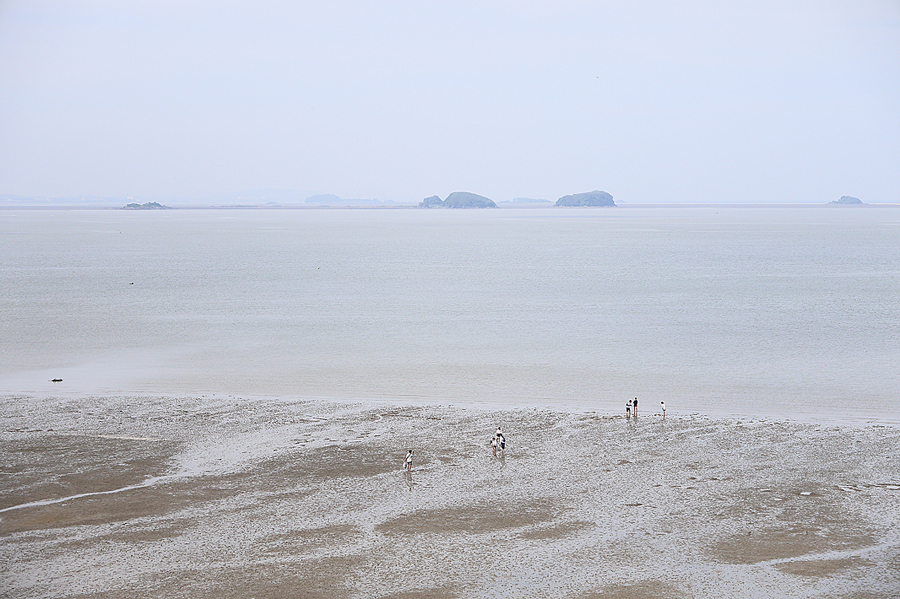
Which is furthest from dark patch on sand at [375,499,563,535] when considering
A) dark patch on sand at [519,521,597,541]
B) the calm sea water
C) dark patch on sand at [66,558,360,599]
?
the calm sea water

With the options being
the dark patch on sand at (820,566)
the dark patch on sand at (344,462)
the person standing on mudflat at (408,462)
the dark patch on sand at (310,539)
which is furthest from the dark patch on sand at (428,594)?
the dark patch on sand at (820,566)

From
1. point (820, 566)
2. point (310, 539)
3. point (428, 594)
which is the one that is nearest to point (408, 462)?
point (310, 539)

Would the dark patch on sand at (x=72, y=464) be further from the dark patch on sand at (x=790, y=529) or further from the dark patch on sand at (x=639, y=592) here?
the dark patch on sand at (x=790, y=529)

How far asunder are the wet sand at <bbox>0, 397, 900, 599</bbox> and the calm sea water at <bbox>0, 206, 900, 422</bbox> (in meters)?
5.32

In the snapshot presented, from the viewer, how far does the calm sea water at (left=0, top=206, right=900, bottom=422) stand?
121ft

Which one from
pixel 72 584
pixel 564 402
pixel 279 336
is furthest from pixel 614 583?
pixel 279 336

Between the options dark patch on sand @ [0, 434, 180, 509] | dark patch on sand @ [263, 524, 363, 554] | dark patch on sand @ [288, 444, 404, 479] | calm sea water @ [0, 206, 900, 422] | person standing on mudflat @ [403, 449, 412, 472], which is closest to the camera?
dark patch on sand @ [263, 524, 363, 554]

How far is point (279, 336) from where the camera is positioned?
170 ft

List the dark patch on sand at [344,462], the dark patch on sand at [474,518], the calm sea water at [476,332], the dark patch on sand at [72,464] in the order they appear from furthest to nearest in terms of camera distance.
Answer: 1. the calm sea water at [476,332]
2. the dark patch on sand at [344,462]
3. the dark patch on sand at [72,464]
4. the dark patch on sand at [474,518]

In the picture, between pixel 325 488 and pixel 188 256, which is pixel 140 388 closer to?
pixel 325 488

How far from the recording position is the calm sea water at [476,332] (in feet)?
121

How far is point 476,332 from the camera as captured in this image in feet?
176

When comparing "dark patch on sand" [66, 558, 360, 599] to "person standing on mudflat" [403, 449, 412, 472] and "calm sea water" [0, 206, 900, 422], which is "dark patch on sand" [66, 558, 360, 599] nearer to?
"person standing on mudflat" [403, 449, 412, 472]

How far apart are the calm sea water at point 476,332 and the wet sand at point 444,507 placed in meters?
5.32
